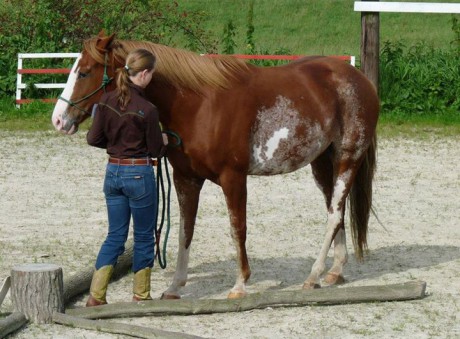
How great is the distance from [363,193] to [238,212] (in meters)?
1.31

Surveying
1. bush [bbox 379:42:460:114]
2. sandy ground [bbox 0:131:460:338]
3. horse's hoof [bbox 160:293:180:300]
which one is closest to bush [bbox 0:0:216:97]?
bush [bbox 379:42:460:114]

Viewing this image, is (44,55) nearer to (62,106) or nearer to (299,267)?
(299,267)

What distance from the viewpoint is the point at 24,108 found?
52.8 ft

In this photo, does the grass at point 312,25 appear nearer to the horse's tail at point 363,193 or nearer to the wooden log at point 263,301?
the horse's tail at point 363,193

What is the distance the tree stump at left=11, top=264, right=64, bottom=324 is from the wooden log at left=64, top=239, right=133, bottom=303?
61 centimetres

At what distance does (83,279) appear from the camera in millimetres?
7129

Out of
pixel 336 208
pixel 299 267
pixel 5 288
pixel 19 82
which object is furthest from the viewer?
pixel 19 82

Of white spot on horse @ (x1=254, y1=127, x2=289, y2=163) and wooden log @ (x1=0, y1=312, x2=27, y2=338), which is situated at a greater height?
white spot on horse @ (x1=254, y1=127, x2=289, y2=163)

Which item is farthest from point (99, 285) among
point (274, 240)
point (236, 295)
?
point (274, 240)

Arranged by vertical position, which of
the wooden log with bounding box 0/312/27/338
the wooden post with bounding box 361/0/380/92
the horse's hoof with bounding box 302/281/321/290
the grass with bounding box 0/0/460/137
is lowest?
the horse's hoof with bounding box 302/281/321/290

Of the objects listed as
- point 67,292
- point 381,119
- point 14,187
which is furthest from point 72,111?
point 381,119

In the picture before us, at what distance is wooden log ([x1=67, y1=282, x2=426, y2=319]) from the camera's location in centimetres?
641

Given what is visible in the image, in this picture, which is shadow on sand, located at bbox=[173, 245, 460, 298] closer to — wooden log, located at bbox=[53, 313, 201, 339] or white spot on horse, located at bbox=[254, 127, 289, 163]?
white spot on horse, located at bbox=[254, 127, 289, 163]

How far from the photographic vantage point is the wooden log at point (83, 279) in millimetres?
6895
